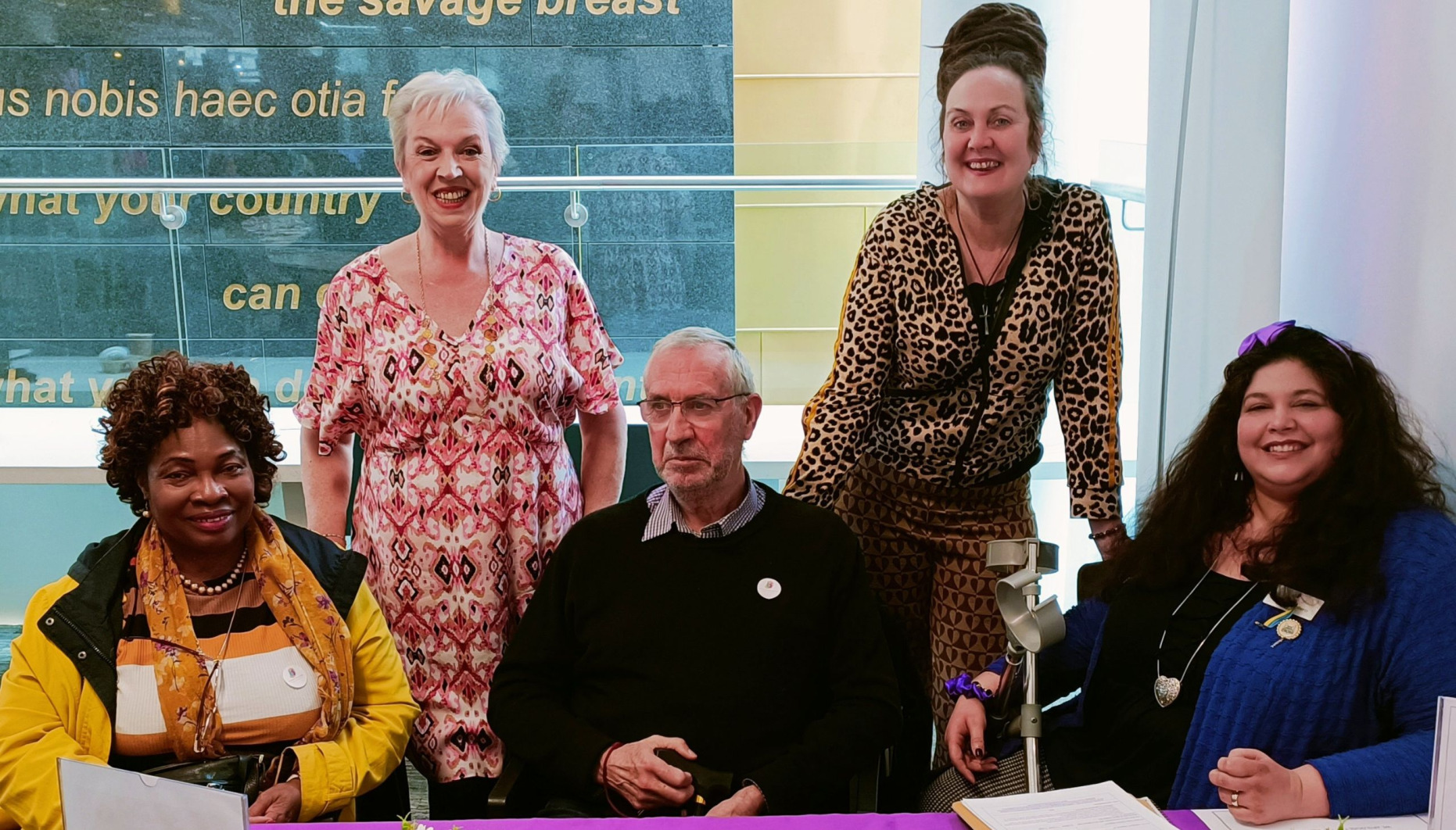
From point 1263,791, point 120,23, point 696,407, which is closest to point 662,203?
point 696,407

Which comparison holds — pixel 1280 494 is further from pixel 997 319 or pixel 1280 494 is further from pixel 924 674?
pixel 924 674

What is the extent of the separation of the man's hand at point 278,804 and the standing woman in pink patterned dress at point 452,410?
1.54 ft

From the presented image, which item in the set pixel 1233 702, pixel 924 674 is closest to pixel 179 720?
pixel 924 674

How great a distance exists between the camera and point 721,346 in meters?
2.08

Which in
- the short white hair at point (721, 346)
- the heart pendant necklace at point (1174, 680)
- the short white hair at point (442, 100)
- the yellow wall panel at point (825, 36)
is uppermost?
the yellow wall panel at point (825, 36)

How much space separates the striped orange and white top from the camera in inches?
68.9

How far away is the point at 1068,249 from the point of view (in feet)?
6.93

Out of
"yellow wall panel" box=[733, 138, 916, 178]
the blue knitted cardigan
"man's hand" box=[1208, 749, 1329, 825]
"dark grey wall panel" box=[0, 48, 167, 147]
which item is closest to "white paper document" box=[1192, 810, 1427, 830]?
"man's hand" box=[1208, 749, 1329, 825]

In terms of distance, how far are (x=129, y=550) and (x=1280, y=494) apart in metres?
1.76

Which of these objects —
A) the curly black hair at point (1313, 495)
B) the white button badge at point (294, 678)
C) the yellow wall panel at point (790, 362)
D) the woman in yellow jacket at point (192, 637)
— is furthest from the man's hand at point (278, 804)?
the yellow wall panel at point (790, 362)

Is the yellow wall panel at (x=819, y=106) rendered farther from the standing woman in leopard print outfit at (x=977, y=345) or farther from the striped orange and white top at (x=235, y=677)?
the striped orange and white top at (x=235, y=677)

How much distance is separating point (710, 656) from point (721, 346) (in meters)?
0.52

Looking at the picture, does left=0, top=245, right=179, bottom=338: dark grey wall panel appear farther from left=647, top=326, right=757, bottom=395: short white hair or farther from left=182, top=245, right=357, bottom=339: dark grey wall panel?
left=647, top=326, right=757, bottom=395: short white hair

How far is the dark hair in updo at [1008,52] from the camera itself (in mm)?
2070
